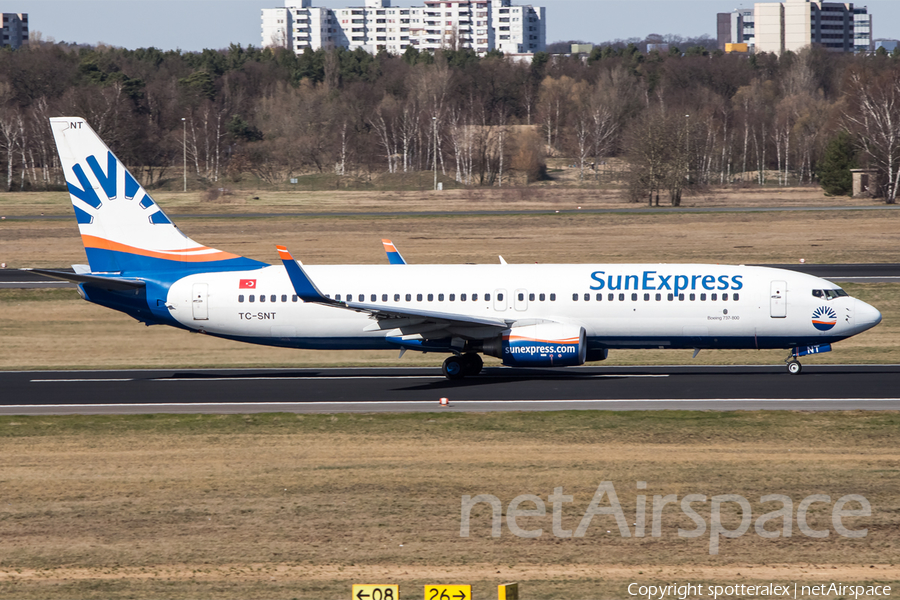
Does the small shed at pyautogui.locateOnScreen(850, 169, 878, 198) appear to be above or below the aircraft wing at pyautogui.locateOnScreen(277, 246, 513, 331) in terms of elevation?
above

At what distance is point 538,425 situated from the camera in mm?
26906

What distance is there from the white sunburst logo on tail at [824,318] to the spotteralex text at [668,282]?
266 cm

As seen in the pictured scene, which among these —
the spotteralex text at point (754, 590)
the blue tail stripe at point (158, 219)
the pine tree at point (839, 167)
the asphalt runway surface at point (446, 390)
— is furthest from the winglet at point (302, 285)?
the pine tree at point (839, 167)

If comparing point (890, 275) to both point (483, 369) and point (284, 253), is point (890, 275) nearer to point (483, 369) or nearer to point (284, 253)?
point (483, 369)

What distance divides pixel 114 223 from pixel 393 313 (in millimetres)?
11743

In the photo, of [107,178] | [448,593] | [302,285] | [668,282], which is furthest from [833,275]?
[448,593]

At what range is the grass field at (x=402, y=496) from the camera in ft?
52.9

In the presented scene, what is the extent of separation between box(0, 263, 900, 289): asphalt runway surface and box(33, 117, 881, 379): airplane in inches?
846

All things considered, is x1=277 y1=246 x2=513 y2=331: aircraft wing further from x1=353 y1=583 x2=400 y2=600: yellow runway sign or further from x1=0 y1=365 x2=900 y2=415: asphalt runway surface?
x1=353 y1=583 x2=400 y2=600: yellow runway sign

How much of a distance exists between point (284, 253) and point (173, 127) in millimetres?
132610

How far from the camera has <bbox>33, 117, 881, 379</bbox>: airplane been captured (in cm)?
3397

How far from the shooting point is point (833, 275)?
188 ft

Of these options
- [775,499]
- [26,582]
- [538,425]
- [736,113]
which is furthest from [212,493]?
[736,113]

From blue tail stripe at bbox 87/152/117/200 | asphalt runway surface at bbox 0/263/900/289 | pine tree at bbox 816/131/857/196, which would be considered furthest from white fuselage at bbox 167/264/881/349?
pine tree at bbox 816/131/857/196
